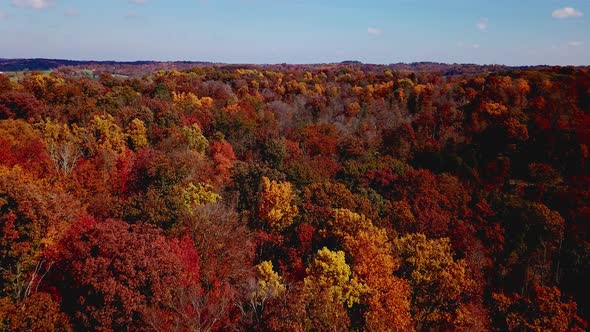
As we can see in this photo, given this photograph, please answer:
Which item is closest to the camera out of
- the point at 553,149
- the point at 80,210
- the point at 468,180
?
the point at 80,210

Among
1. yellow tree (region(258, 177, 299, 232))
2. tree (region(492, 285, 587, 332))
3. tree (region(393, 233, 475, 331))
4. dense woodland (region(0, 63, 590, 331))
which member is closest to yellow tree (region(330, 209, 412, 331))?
dense woodland (region(0, 63, 590, 331))

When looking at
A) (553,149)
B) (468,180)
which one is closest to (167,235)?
(468,180)

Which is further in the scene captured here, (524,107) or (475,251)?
(524,107)

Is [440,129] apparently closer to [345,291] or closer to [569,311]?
[569,311]

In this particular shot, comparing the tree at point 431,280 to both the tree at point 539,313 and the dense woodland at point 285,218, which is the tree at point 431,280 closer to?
the dense woodland at point 285,218

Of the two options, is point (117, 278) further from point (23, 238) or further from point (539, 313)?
point (539, 313)
